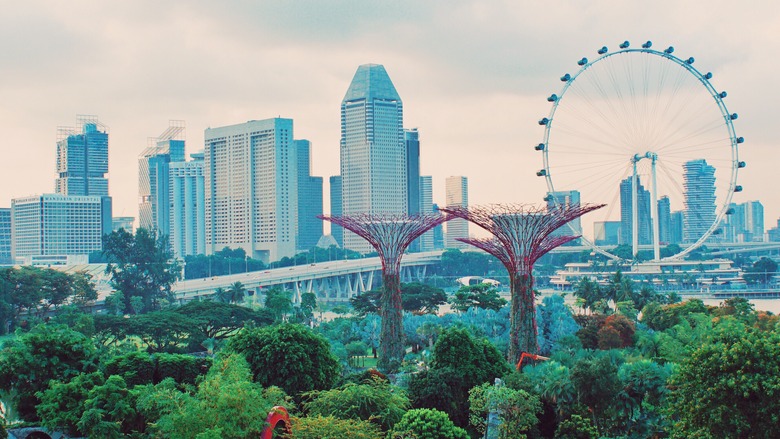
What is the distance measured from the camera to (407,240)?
44938 mm

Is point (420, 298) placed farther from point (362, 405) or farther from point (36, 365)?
point (362, 405)

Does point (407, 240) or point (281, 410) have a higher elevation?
point (407, 240)

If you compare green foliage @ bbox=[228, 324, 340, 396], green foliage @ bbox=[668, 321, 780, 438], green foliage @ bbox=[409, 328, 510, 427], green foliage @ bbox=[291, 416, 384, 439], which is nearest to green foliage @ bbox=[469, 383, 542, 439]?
green foliage @ bbox=[409, 328, 510, 427]

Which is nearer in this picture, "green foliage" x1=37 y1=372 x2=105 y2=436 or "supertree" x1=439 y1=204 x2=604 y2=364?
"green foliage" x1=37 y1=372 x2=105 y2=436

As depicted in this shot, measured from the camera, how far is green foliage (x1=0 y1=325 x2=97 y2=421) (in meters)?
32.6

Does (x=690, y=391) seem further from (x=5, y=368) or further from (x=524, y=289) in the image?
(x=5, y=368)

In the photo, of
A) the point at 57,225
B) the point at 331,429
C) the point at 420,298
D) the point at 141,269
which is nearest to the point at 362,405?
the point at 331,429

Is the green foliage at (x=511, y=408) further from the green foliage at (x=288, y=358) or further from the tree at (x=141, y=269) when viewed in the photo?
the tree at (x=141, y=269)

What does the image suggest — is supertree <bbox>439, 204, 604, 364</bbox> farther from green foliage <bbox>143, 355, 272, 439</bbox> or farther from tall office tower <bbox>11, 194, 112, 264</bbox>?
tall office tower <bbox>11, 194, 112, 264</bbox>

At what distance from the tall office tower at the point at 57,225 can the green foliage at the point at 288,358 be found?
16439 centimetres

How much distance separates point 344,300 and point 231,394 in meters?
106

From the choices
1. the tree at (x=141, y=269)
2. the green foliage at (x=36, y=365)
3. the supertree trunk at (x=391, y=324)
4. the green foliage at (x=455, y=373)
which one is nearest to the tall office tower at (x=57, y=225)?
the tree at (x=141, y=269)

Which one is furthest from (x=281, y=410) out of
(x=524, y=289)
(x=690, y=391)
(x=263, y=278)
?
(x=263, y=278)

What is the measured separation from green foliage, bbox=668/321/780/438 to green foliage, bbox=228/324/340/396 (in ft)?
43.4
